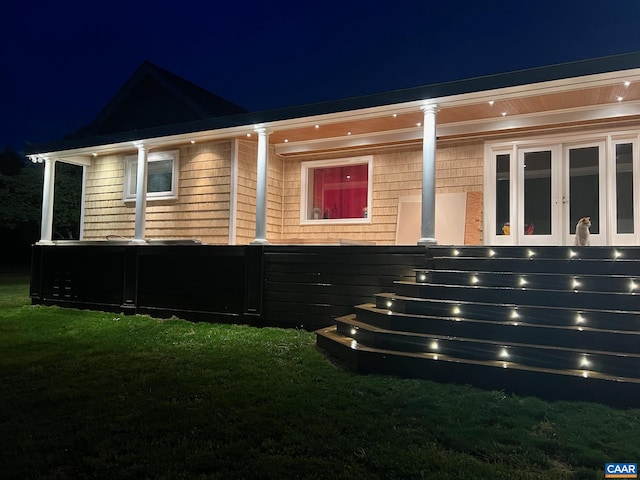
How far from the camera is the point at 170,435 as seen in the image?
2824 millimetres

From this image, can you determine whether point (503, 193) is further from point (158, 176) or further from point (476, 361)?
point (158, 176)

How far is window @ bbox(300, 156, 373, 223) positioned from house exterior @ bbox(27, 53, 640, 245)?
2 centimetres

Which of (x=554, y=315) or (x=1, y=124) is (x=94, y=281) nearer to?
(x=554, y=315)

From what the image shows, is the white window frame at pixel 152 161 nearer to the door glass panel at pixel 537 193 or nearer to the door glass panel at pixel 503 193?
the door glass panel at pixel 503 193

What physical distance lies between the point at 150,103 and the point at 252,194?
34.9ft

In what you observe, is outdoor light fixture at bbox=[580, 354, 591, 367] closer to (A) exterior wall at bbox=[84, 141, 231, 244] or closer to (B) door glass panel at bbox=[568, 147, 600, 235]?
(B) door glass panel at bbox=[568, 147, 600, 235]

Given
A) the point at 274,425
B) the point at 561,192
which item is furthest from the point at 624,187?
the point at 274,425

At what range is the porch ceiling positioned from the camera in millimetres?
6055

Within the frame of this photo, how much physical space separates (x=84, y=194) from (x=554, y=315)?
975 centimetres

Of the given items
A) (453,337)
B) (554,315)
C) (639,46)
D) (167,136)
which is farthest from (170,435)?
(639,46)

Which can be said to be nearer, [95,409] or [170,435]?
[170,435]

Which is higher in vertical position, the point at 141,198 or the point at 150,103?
the point at 150,103

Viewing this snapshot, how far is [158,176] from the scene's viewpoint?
951 cm

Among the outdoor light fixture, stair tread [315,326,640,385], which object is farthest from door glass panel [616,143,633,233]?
stair tread [315,326,640,385]
